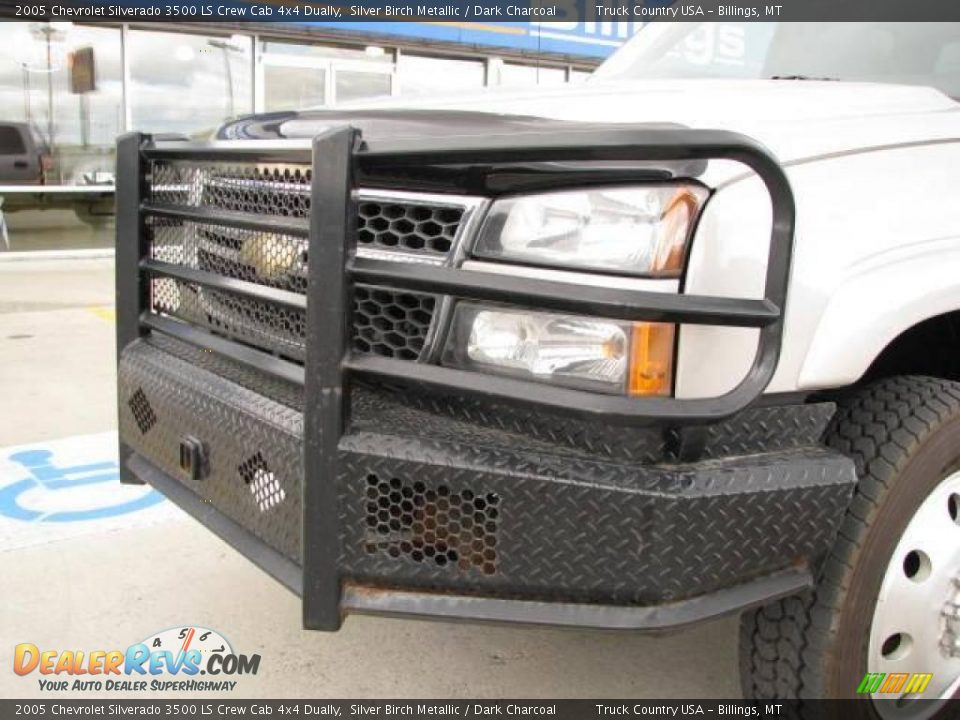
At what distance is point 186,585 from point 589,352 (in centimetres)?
199

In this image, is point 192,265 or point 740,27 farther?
point 740,27

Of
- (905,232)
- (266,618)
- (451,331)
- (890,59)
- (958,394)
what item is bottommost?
(266,618)

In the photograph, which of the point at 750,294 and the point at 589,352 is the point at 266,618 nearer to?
the point at 589,352

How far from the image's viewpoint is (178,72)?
11367mm

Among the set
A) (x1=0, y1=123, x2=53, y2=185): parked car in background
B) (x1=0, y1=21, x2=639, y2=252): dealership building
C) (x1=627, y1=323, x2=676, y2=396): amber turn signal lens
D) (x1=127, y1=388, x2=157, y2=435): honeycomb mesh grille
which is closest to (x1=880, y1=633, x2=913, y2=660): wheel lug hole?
(x1=627, y1=323, x2=676, y2=396): amber turn signal lens

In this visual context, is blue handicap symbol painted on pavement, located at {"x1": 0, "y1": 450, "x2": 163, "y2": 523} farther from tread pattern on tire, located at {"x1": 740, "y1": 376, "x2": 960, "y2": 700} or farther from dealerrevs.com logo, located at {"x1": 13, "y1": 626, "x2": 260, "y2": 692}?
tread pattern on tire, located at {"x1": 740, "y1": 376, "x2": 960, "y2": 700}

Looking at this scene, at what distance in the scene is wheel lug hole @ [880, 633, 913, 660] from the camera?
2.13m

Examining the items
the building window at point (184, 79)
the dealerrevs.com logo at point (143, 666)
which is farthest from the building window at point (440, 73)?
the dealerrevs.com logo at point (143, 666)

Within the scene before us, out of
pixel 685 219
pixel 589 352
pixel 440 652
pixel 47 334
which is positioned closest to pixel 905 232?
pixel 685 219

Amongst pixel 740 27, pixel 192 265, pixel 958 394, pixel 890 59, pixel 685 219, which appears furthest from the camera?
pixel 740 27

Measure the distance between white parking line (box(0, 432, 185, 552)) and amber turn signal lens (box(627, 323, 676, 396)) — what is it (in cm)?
255

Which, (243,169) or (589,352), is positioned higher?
(243,169)

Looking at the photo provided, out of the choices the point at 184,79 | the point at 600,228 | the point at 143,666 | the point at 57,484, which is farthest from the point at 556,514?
the point at 184,79

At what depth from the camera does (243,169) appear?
Result: 233cm
